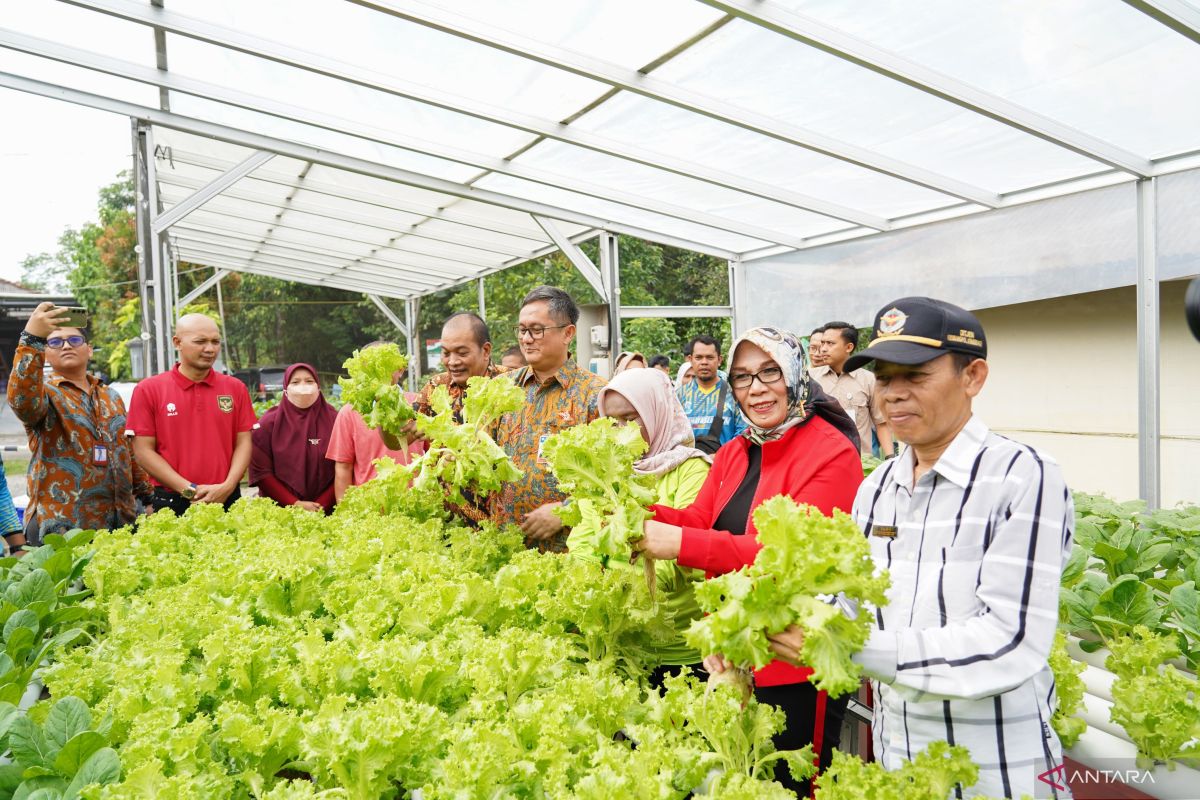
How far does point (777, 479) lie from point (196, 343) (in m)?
3.85

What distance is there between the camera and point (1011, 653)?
1.38 metres

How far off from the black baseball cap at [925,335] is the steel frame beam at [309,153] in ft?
27.7

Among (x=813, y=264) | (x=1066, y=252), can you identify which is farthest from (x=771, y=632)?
(x=813, y=264)

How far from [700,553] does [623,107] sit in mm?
5089

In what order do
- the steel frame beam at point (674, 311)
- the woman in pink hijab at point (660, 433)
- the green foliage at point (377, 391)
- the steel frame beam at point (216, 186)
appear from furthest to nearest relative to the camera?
the steel frame beam at point (674, 311) → the steel frame beam at point (216, 186) → the green foliage at point (377, 391) → the woman in pink hijab at point (660, 433)

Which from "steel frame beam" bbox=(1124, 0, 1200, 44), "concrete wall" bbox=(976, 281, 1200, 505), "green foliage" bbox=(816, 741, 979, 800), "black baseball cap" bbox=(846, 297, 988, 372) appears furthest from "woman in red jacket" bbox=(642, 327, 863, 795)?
"concrete wall" bbox=(976, 281, 1200, 505)

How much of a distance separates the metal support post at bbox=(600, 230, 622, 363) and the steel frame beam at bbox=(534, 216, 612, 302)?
0.07 m

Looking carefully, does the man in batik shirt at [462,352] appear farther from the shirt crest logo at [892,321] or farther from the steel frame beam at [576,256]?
the steel frame beam at [576,256]

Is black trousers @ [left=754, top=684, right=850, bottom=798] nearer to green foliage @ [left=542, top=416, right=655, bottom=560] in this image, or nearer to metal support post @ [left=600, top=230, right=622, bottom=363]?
green foliage @ [left=542, top=416, right=655, bottom=560]

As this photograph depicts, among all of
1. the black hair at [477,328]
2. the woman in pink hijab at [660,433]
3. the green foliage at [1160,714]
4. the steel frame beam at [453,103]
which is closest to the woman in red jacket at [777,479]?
the woman in pink hijab at [660,433]

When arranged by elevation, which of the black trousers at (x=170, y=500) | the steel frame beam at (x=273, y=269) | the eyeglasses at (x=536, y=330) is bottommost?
the black trousers at (x=170, y=500)

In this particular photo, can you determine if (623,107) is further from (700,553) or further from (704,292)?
(704,292)

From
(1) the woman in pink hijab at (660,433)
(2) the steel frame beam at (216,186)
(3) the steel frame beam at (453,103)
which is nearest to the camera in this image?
(1) the woman in pink hijab at (660,433)

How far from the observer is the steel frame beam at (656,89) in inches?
209
